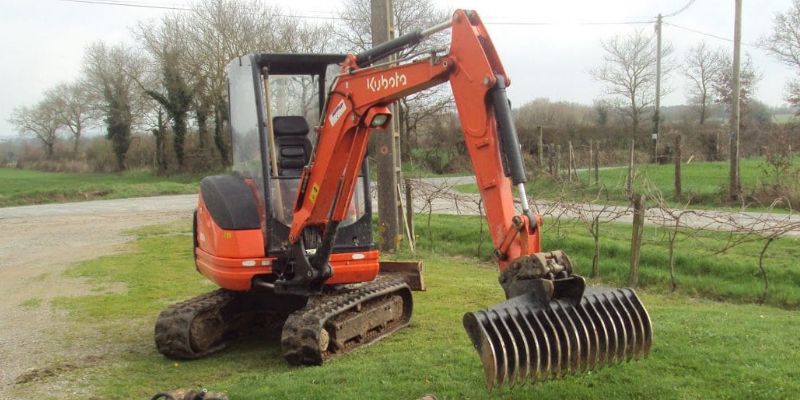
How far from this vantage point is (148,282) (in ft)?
36.2

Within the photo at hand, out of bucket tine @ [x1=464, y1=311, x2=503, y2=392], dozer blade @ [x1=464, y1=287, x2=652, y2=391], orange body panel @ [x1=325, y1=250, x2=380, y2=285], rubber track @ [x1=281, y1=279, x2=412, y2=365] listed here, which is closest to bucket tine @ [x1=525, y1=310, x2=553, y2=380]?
dozer blade @ [x1=464, y1=287, x2=652, y2=391]

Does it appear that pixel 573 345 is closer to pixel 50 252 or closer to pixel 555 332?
pixel 555 332

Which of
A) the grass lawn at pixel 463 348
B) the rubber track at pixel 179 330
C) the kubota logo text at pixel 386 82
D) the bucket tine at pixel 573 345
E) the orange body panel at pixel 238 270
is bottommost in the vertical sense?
the grass lawn at pixel 463 348

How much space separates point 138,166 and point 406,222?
131 ft

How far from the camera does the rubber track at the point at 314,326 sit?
6199 millimetres

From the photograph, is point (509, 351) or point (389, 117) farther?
point (389, 117)

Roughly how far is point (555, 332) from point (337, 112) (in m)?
2.68

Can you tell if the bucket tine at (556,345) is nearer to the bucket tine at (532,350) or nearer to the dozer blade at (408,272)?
the bucket tine at (532,350)

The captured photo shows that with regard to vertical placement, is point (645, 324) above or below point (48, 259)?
above

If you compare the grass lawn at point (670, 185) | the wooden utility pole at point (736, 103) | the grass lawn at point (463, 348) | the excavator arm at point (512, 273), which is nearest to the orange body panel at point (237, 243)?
the grass lawn at point (463, 348)

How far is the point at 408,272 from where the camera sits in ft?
28.4

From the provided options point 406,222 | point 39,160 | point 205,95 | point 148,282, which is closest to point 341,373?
point 148,282

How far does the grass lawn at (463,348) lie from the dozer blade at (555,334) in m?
0.56

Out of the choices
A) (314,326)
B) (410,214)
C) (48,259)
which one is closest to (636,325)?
(314,326)
